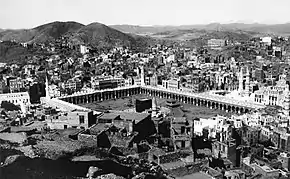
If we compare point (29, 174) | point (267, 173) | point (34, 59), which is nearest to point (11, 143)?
point (29, 174)

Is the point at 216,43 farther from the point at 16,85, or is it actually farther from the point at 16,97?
the point at 16,97

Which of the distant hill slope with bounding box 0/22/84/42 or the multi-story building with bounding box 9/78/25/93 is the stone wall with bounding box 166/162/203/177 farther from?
the distant hill slope with bounding box 0/22/84/42

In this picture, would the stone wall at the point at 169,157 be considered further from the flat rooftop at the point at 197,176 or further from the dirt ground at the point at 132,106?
the dirt ground at the point at 132,106

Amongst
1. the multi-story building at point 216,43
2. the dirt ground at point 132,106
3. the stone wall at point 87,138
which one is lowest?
the dirt ground at point 132,106

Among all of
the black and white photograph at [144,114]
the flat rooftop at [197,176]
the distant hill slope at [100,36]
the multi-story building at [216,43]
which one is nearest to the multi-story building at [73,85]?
the black and white photograph at [144,114]

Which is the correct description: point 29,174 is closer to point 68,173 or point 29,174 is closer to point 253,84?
point 68,173

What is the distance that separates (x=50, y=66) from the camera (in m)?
27.4

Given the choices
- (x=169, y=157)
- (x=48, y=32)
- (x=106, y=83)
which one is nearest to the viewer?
(x=169, y=157)

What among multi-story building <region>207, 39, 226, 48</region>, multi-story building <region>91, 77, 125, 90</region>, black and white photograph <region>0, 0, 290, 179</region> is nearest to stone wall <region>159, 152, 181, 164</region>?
black and white photograph <region>0, 0, 290, 179</region>

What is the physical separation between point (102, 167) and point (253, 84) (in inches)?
549

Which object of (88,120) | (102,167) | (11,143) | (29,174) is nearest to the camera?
(29,174)

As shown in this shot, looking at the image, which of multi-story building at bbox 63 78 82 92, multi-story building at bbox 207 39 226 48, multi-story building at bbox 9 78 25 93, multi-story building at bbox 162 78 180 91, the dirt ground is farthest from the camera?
multi-story building at bbox 207 39 226 48

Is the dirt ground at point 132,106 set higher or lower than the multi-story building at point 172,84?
lower

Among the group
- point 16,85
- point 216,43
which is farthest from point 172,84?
point 216,43
